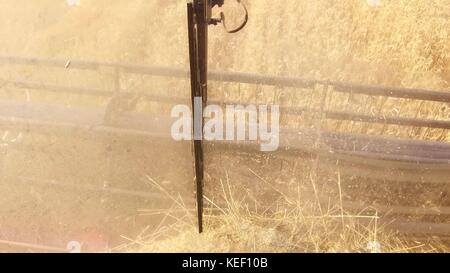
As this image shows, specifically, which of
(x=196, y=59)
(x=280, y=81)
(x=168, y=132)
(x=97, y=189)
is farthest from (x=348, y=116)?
(x=97, y=189)

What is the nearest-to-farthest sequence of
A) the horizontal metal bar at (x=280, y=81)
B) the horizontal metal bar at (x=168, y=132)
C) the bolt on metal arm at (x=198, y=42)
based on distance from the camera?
the bolt on metal arm at (x=198, y=42)
the horizontal metal bar at (x=168, y=132)
the horizontal metal bar at (x=280, y=81)

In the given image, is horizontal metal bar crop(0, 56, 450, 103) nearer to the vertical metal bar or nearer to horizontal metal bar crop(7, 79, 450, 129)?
horizontal metal bar crop(7, 79, 450, 129)

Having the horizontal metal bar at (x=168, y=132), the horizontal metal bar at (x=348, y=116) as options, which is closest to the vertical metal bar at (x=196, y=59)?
the horizontal metal bar at (x=168, y=132)

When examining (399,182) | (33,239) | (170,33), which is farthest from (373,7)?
(33,239)

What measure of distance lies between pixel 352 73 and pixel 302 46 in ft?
3.62

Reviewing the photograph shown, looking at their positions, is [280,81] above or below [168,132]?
above

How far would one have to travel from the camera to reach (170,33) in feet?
26.0

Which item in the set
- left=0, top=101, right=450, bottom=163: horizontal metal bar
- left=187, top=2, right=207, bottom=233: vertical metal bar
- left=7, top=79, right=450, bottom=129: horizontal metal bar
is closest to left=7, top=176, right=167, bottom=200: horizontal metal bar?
left=0, top=101, right=450, bottom=163: horizontal metal bar

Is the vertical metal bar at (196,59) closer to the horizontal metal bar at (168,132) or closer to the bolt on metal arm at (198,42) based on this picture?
the bolt on metal arm at (198,42)

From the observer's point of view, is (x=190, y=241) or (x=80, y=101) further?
(x=80, y=101)

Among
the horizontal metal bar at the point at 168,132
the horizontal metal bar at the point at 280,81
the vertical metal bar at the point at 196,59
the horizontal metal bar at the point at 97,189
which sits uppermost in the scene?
the vertical metal bar at the point at 196,59

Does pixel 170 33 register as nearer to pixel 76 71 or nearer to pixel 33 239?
pixel 76 71

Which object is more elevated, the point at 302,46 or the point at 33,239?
the point at 302,46

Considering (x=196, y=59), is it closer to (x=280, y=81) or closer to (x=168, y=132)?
(x=168, y=132)
